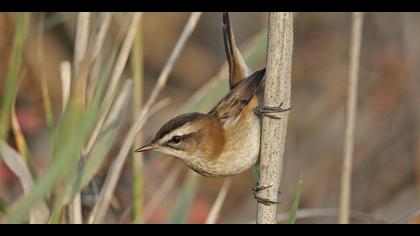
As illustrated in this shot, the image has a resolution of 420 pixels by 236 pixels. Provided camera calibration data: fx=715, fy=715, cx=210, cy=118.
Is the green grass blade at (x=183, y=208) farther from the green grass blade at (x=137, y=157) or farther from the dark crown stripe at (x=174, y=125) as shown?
the dark crown stripe at (x=174, y=125)

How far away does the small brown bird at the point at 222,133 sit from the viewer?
6.71 feet

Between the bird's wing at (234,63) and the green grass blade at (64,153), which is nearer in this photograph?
the green grass blade at (64,153)

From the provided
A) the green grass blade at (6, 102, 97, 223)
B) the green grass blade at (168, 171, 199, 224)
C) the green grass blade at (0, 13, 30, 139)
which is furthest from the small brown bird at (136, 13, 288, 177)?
the green grass blade at (0, 13, 30, 139)

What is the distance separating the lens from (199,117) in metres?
2.13

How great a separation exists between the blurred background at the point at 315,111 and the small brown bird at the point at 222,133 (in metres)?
1.60

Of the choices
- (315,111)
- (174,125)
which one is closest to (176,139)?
(174,125)

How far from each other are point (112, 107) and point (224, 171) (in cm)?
40

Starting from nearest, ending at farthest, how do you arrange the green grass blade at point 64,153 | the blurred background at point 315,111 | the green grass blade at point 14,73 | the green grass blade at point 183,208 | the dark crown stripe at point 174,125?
the green grass blade at point 64,153 < the green grass blade at point 14,73 < the dark crown stripe at point 174,125 < the green grass blade at point 183,208 < the blurred background at point 315,111

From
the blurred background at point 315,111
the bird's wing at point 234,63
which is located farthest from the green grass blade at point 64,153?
the blurred background at point 315,111

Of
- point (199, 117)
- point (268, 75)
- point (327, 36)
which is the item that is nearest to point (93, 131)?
point (199, 117)

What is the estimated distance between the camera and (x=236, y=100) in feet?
6.98

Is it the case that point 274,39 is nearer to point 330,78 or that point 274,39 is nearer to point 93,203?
point 93,203

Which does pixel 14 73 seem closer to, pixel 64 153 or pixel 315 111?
pixel 64 153

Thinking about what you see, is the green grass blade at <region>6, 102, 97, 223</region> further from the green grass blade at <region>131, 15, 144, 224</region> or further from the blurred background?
the blurred background
